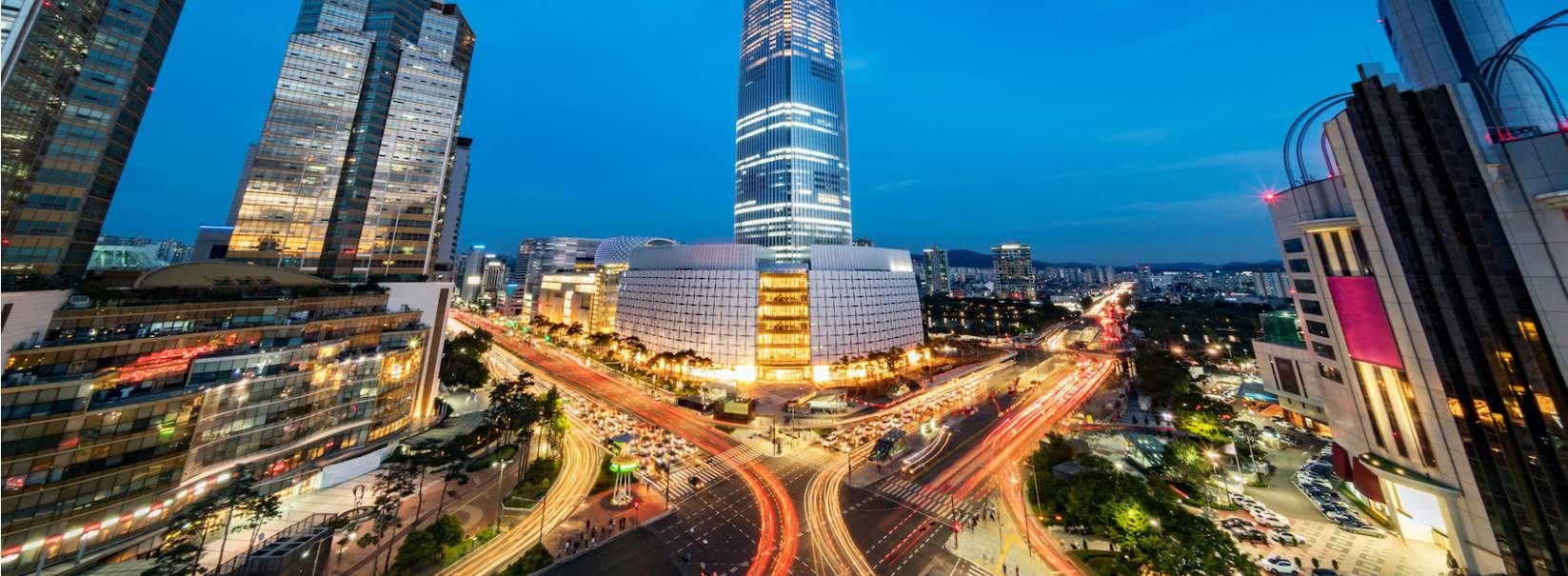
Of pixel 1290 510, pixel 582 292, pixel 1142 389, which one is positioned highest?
pixel 582 292

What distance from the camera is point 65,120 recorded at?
47.6 metres

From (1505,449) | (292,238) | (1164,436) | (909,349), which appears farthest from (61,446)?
(909,349)

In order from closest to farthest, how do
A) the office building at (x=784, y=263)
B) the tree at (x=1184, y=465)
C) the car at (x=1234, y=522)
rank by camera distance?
the car at (x=1234, y=522), the tree at (x=1184, y=465), the office building at (x=784, y=263)

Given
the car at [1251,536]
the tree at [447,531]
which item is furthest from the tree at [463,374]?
the car at [1251,536]

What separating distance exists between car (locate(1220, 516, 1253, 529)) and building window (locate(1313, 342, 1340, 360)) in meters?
16.3

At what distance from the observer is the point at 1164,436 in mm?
54844

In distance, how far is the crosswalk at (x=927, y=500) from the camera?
37559mm

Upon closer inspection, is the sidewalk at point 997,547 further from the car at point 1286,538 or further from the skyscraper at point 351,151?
the skyscraper at point 351,151

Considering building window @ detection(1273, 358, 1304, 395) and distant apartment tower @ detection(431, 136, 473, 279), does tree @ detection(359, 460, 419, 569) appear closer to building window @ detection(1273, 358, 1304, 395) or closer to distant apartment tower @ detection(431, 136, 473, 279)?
building window @ detection(1273, 358, 1304, 395)

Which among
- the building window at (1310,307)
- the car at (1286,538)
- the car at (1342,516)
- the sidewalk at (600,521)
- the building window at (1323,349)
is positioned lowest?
the sidewalk at (600,521)

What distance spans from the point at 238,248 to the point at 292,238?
6530 mm

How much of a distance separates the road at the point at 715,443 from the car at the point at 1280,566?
108 feet

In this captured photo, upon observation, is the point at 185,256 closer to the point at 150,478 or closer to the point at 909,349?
the point at 150,478

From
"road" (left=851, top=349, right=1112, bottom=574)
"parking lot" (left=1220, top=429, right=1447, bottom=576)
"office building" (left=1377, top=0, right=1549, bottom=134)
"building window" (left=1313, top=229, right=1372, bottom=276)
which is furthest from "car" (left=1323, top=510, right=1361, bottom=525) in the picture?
"office building" (left=1377, top=0, right=1549, bottom=134)
